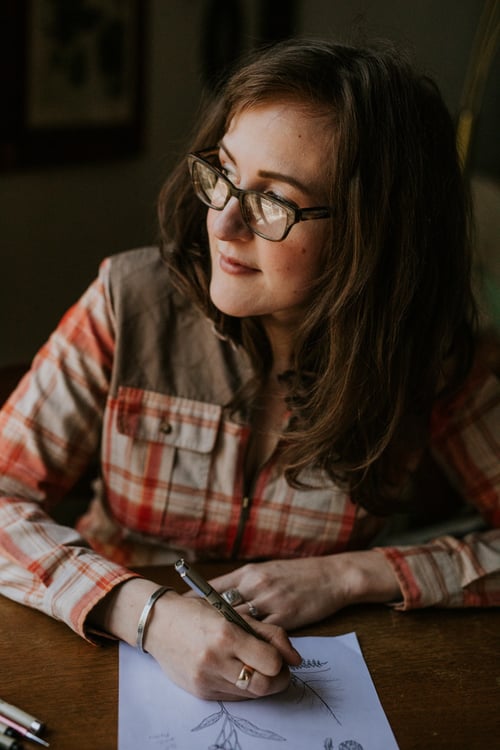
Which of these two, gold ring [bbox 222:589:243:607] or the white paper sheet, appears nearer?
the white paper sheet

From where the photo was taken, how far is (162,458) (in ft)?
4.66

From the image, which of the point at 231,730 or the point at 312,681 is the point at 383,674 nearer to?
the point at 312,681

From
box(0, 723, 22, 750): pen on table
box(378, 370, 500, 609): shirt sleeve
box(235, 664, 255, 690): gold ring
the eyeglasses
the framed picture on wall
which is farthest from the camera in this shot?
the framed picture on wall

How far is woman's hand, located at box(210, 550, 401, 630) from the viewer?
1.21m

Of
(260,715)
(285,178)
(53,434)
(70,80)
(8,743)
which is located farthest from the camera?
(70,80)

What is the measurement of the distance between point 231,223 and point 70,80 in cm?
178

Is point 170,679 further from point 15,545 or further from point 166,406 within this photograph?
point 166,406

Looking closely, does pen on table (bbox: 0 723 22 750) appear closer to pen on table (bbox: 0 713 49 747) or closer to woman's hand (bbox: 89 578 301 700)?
pen on table (bbox: 0 713 49 747)

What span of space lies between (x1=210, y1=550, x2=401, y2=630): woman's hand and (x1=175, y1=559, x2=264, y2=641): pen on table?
3.0 inches

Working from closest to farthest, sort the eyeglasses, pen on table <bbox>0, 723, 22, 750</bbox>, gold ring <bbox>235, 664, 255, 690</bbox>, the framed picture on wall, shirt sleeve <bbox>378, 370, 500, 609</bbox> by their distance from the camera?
pen on table <bbox>0, 723, 22, 750</bbox>, gold ring <bbox>235, 664, 255, 690</bbox>, the eyeglasses, shirt sleeve <bbox>378, 370, 500, 609</bbox>, the framed picture on wall

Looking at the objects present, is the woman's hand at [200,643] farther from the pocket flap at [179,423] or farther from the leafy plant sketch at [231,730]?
the pocket flap at [179,423]

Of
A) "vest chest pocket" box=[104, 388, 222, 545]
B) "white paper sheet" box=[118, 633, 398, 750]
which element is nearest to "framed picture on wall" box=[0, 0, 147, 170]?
"vest chest pocket" box=[104, 388, 222, 545]

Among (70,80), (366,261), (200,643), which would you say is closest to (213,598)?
(200,643)

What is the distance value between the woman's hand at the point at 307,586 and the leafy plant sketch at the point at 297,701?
0.29ft
